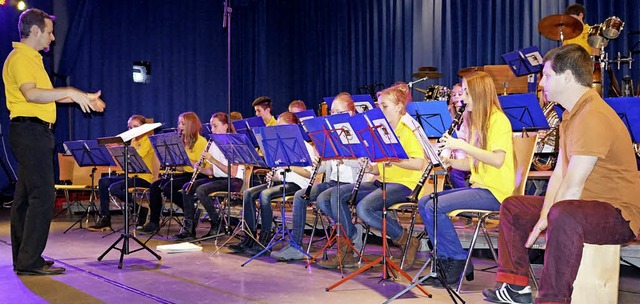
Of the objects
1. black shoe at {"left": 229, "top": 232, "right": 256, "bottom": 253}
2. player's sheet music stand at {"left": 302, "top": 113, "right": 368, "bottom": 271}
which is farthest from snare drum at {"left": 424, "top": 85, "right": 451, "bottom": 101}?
player's sheet music stand at {"left": 302, "top": 113, "right": 368, "bottom": 271}

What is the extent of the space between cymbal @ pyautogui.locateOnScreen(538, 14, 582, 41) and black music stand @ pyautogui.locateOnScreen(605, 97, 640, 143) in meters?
3.09

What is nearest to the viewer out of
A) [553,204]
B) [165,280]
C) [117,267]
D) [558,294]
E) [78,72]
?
[558,294]

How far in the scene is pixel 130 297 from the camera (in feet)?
13.9

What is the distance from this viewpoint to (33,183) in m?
4.90

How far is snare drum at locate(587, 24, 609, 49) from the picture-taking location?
8.02m

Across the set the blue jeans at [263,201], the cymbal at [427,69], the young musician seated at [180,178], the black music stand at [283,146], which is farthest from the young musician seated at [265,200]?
the cymbal at [427,69]

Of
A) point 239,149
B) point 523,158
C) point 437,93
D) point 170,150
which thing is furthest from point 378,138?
point 437,93

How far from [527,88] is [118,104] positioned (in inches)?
311

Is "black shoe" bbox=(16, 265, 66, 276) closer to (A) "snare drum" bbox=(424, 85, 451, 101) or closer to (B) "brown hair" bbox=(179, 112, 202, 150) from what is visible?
(B) "brown hair" bbox=(179, 112, 202, 150)

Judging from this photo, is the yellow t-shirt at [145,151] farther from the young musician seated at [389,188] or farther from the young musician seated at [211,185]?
the young musician seated at [389,188]

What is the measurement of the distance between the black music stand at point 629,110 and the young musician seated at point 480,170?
113cm

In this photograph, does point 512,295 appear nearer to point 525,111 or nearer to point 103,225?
point 525,111

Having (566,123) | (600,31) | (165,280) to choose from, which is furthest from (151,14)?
(566,123)

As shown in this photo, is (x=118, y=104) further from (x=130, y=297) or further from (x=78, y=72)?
(x=130, y=297)
